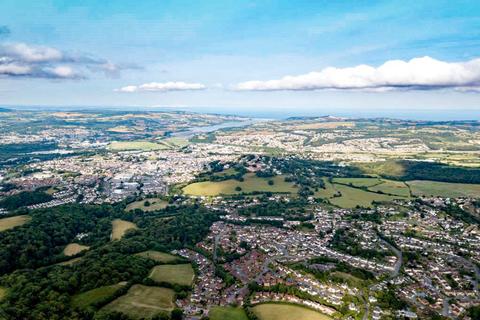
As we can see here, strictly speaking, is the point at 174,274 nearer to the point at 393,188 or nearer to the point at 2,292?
the point at 2,292

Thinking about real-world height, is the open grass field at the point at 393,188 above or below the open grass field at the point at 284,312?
above

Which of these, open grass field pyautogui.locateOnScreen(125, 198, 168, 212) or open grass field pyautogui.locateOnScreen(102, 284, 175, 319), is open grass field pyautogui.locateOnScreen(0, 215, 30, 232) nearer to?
open grass field pyautogui.locateOnScreen(125, 198, 168, 212)

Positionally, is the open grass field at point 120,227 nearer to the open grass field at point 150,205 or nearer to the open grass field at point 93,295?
the open grass field at point 150,205

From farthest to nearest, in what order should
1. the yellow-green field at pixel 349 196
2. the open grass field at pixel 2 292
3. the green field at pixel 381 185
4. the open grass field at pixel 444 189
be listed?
the green field at pixel 381 185 < the open grass field at pixel 444 189 < the yellow-green field at pixel 349 196 < the open grass field at pixel 2 292

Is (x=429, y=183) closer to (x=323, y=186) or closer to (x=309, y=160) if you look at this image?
(x=323, y=186)

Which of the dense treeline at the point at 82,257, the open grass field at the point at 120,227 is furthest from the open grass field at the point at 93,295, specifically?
the open grass field at the point at 120,227

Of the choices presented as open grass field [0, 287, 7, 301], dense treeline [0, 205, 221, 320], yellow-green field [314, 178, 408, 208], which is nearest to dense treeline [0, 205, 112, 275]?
dense treeline [0, 205, 221, 320]

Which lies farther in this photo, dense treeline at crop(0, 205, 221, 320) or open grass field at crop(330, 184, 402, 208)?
open grass field at crop(330, 184, 402, 208)
